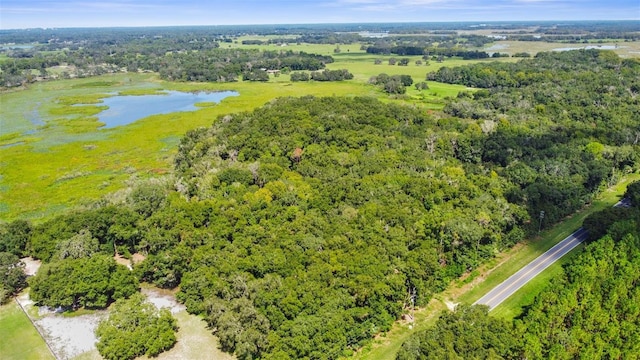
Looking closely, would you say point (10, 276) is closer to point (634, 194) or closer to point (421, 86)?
point (634, 194)

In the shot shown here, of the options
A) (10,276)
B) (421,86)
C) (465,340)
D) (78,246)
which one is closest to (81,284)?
(78,246)

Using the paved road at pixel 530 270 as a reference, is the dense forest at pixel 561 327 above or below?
above

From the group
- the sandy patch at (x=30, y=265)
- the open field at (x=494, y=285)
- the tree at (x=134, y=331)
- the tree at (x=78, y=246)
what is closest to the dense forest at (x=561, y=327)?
the open field at (x=494, y=285)

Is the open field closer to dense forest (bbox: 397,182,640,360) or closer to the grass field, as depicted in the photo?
dense forest (bbox: 397,182,640,360)

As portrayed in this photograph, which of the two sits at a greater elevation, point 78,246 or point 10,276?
point 78,246

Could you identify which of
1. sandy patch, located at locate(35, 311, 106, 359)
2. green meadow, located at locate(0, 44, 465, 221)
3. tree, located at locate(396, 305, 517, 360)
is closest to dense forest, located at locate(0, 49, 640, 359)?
tree, located at locate(396, 305, 517, 360)

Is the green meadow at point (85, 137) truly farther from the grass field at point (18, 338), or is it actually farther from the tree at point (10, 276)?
the grass field at point (18, 338)
